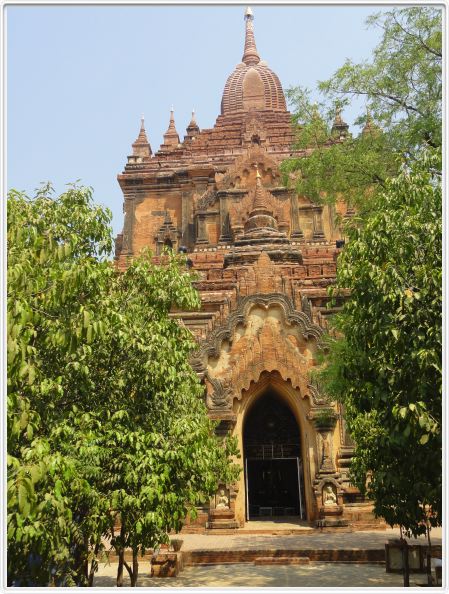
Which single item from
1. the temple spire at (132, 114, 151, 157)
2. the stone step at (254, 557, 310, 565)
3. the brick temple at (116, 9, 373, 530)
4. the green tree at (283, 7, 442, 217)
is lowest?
the stone step at (254, 557, 310, 565)

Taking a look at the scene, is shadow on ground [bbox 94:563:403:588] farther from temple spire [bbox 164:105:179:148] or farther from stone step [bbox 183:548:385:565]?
temple spire [bbox 164:105:179:148]

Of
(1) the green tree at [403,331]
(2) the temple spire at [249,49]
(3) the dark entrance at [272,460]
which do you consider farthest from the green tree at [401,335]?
(2) the temple spire at [249,49]

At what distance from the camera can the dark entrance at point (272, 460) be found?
2070 cm

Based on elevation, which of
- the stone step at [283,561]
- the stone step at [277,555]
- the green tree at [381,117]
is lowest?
the stone step at [283,561]

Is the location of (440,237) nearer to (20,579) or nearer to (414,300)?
(414,300)

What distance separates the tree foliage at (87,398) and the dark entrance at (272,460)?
30.6 ft

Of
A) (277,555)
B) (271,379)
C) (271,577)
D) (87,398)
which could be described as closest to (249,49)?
(271,379)

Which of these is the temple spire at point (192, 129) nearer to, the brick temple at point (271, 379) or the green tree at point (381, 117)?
the brick temple at point (271, 379)

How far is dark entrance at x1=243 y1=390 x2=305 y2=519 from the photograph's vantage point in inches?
815

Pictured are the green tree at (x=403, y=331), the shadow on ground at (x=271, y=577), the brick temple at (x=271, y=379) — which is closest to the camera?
the green tree at (x=403, y=331)

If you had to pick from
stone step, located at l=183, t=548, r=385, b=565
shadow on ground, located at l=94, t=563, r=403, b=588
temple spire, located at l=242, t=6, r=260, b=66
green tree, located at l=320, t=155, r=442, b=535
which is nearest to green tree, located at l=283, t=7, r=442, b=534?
green tree, located at l=320, t=155, r=442, b=535

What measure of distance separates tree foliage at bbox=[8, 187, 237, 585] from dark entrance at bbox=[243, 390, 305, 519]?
933 cm

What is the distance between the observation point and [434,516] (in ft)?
31.0
